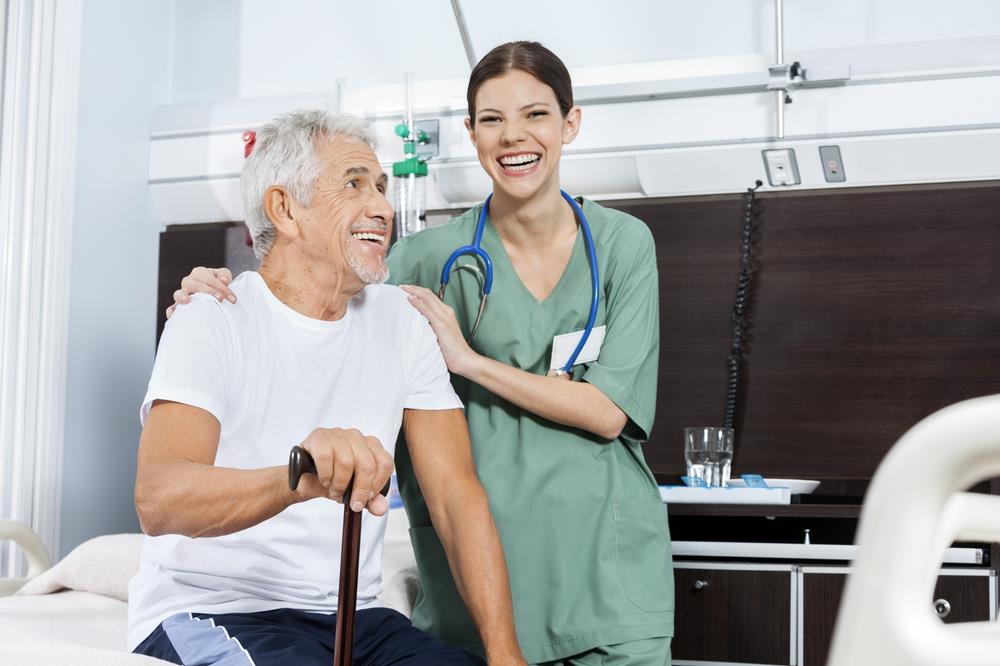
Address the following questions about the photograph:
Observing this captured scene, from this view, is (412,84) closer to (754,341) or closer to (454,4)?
(454,4)

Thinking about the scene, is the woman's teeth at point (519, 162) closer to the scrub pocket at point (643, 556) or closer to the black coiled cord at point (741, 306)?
the scrub pocket at point (643, 556)

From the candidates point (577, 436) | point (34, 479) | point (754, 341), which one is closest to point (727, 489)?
point (577, 436)

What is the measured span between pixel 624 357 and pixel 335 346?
0.46m

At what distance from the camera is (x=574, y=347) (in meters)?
1.75

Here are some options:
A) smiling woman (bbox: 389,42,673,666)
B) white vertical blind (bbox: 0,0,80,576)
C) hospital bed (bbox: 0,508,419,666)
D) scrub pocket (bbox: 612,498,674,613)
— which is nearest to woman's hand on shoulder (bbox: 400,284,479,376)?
smiling woman (bbox: 389,42,673,666)

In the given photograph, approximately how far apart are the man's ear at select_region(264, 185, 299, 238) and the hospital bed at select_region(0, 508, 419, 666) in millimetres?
672

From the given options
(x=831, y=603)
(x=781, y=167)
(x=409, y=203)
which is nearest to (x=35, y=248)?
(x=409, y=203)

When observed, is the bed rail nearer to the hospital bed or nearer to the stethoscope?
the hospital bed

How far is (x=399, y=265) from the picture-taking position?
1.89 metres

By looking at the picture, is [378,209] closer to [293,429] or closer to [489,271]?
[489,271]

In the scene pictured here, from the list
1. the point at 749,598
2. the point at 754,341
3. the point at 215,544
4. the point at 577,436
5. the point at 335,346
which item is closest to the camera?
the point at 215,544

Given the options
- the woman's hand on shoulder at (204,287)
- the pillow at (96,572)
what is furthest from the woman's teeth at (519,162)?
the pillow at (96,572)

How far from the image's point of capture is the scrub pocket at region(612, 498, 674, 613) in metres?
1.66

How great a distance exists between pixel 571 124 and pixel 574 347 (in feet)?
1.32
